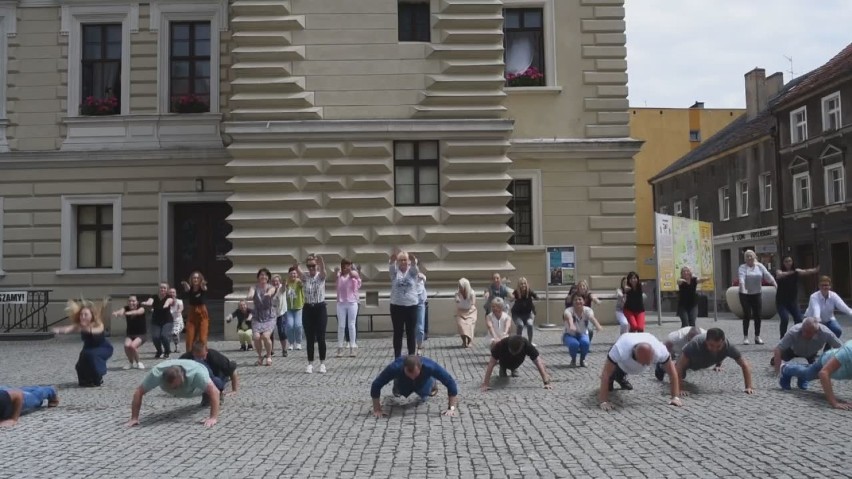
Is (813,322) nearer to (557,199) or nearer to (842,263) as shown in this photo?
(557,199)

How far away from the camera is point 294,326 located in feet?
55.2

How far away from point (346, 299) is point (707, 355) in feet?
23.4

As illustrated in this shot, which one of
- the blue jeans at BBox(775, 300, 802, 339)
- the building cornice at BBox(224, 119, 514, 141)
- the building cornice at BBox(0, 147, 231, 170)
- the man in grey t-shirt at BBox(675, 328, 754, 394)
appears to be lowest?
the man in grey t-shirt at BBox(675, 328, 754, 394)

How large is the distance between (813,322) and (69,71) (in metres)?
19.6

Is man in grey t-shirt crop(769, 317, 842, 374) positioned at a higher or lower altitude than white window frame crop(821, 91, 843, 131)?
lower

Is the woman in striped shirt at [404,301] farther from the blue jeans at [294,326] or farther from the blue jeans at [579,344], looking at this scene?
the blue jeans at [294,326]

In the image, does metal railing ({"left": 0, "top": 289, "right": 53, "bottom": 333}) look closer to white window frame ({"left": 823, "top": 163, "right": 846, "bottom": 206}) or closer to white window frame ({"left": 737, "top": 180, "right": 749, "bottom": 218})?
white window frame ({"left": 823, "top": 163, "right": 846, "bottom": 206})

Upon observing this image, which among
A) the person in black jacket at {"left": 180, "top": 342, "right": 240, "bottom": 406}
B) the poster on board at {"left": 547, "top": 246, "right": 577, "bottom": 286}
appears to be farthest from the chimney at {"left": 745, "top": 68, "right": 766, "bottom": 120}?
the person in black jacket at {"left": 180, "top": 342, "right": 240, "bottom": 406}

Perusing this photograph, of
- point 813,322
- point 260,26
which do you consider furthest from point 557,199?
point 813,322

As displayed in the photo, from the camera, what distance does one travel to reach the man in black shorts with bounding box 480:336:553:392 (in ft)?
36.6

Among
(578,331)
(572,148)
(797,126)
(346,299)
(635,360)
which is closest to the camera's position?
(635,360)

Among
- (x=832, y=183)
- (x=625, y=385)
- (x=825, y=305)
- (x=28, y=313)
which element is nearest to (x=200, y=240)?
(x=28, y=313)

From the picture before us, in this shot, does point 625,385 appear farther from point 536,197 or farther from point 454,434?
point 536,197

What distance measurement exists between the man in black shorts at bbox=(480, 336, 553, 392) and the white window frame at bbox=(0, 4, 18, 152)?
17243 millimetres
